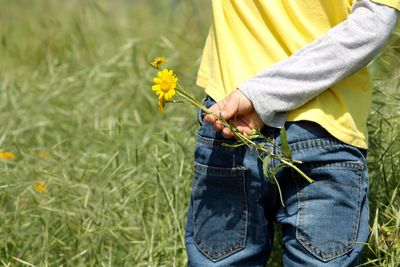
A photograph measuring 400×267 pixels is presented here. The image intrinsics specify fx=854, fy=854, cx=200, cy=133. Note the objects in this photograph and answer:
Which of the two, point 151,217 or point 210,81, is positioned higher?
point 210,81

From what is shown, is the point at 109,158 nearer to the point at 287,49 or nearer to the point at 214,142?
the point at 214,142

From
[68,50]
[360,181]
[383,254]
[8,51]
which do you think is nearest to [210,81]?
[360,181]

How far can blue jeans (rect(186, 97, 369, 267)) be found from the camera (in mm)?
1729

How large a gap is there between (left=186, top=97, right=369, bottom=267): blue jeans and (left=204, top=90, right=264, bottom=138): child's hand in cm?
5

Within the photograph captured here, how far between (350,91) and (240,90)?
0.24 metres

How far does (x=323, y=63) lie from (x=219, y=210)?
15.5 inches

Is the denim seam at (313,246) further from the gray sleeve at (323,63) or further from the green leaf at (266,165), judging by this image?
the gray sleeve at (323,63)

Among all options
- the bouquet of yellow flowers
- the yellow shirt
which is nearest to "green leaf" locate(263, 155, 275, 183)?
the bouquet of yellow flowers

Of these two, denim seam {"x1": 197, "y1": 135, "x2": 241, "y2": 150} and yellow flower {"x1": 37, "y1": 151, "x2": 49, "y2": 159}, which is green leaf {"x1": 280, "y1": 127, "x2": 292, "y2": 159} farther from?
yellow flower {"x1": 37, "y1": 151, "x2": 49, "y2": 159}

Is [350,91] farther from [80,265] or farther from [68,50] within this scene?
[68,50]

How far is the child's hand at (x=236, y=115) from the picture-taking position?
1684mm

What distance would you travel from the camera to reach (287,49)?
1744 millimetres

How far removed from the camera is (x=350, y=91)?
177cm

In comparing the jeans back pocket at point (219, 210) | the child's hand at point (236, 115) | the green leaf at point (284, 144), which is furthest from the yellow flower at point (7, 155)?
the green leaf at point (284, 144)
